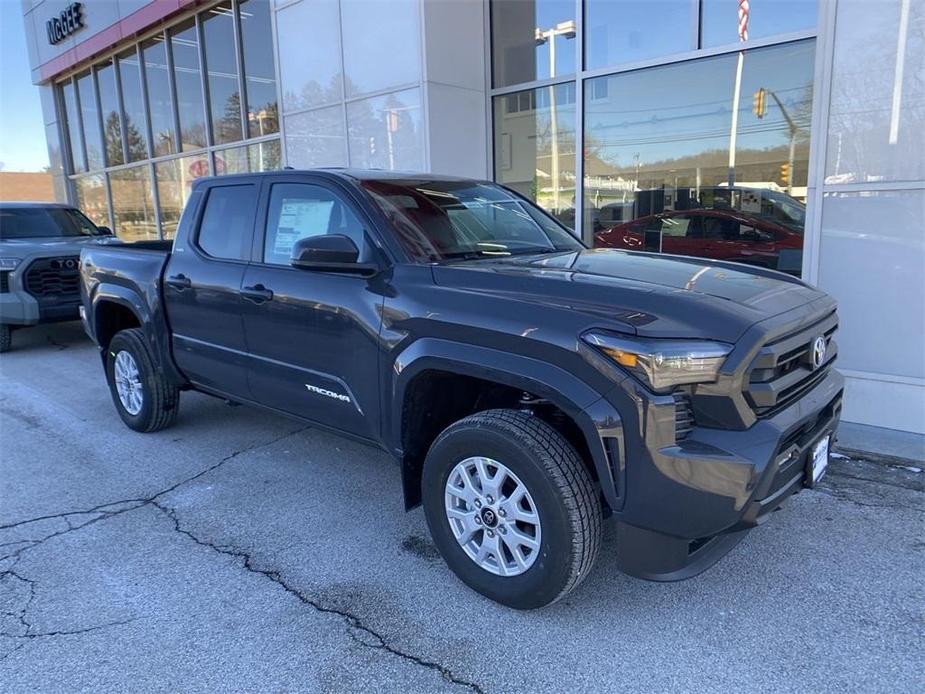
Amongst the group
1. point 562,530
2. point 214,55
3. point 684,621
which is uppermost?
point 214,55

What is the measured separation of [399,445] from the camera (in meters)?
3.19

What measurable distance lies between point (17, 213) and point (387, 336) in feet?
29.6

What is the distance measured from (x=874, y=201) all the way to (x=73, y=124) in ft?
68.1

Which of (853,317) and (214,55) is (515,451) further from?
(214,55)

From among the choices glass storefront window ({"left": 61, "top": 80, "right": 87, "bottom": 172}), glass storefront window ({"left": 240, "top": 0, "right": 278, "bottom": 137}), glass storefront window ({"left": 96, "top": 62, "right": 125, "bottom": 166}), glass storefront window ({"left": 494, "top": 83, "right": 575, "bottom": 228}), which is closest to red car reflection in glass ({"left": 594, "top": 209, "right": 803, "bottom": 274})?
glass storefront window ({"left": 494, "top": 83, "right": 575, "bottom": 228})

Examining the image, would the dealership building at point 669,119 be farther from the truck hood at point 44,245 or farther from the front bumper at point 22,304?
the front bumper at point 22,304

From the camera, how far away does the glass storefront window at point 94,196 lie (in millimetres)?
18230

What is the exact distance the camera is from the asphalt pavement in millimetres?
2469

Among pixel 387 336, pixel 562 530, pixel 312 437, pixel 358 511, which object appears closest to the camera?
pixel 562 530

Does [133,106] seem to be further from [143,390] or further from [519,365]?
[519,365]

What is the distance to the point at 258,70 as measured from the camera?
40.2ft

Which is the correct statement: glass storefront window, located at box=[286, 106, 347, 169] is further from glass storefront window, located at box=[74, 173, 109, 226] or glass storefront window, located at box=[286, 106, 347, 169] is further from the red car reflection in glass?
glass storefront window, located at box=[74, 173, 109, 226]

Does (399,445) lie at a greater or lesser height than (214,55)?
lesser

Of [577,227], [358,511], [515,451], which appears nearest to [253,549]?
[358,511]
